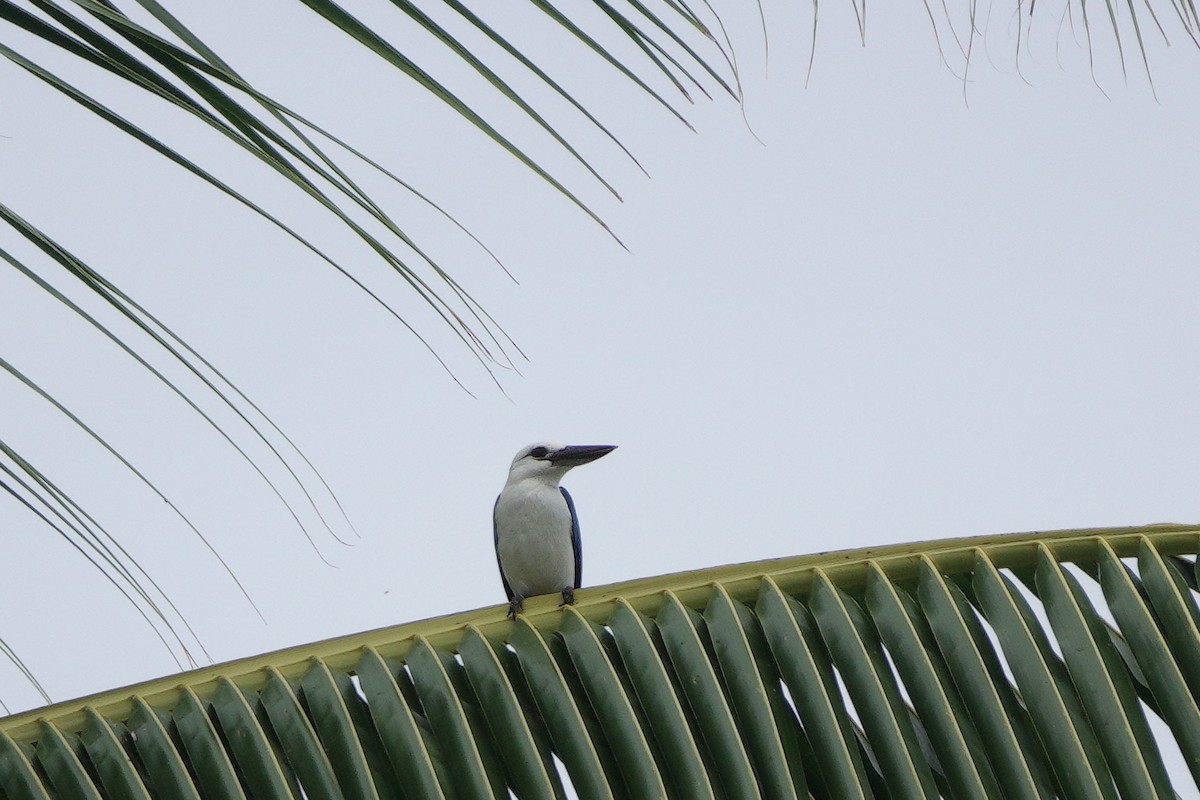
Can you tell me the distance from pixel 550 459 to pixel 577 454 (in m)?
0.22

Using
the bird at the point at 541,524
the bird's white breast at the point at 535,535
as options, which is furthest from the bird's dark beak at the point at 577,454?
the bird's white breast at the point at 535,535

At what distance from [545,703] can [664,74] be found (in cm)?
104

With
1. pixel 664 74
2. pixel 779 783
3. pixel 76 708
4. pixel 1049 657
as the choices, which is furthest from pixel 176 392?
pixel 1049 657

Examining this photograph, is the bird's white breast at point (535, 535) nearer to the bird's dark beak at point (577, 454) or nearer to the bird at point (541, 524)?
the bird at point (541, 524)

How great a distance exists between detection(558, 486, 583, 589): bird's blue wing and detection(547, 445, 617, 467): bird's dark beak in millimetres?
195

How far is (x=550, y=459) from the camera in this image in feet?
18.8

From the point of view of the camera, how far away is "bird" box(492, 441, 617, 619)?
217 inches

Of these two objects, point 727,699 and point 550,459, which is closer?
point 727,699

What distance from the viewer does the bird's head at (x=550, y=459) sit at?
5.54 metres

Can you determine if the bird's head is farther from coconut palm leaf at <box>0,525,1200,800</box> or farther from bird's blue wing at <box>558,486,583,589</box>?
coconut palm leaf at <box>0,525,1200,800</box>

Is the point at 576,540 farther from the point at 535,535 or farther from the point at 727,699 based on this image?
the point at 727,699

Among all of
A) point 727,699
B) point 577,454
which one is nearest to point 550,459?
point 577,454

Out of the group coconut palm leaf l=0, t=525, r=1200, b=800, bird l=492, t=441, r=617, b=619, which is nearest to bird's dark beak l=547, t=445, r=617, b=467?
bird l=492, t=441, r=617, b=619

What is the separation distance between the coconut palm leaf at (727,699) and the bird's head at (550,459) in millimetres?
3370
